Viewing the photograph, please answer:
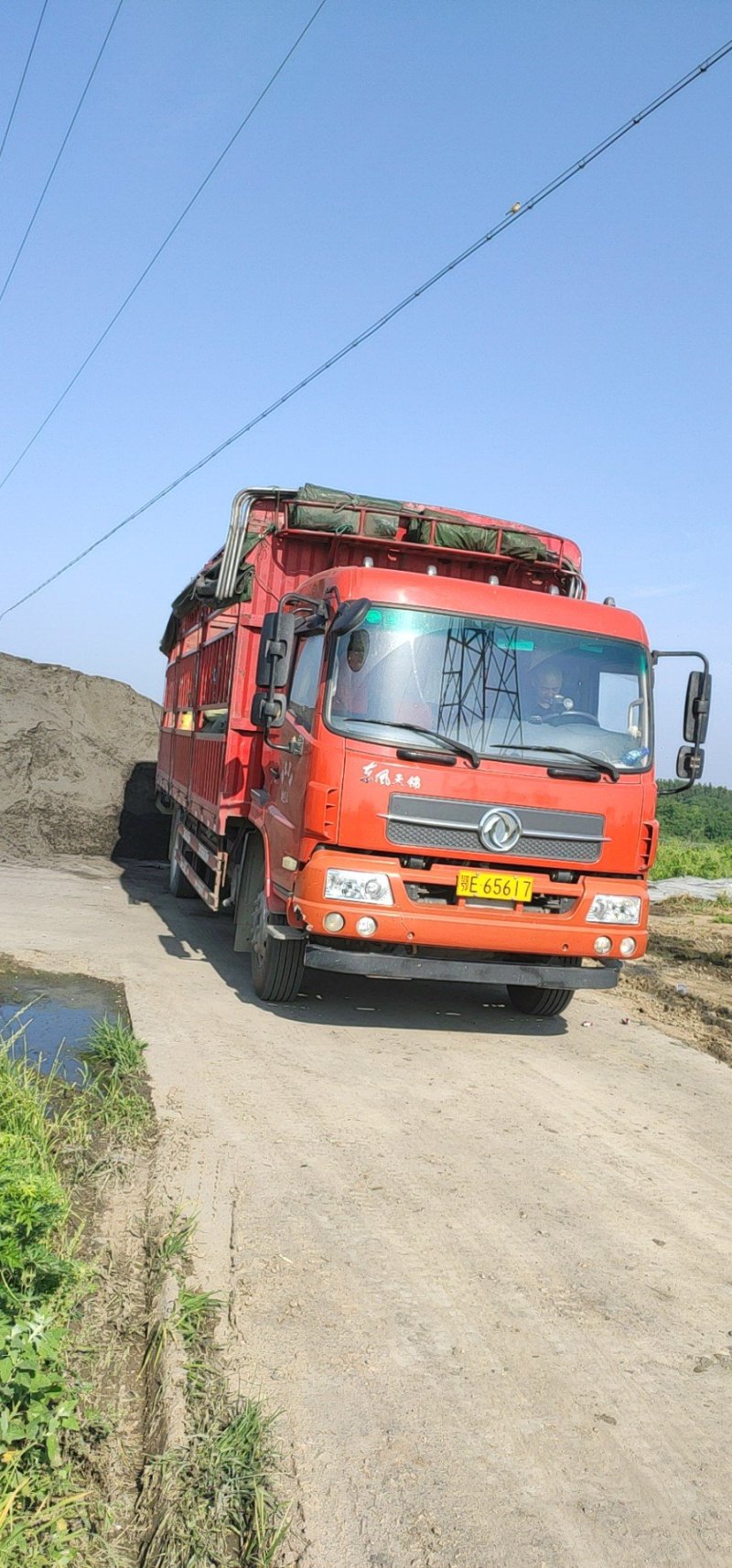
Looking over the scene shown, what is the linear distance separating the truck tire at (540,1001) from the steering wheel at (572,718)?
5.67 ft

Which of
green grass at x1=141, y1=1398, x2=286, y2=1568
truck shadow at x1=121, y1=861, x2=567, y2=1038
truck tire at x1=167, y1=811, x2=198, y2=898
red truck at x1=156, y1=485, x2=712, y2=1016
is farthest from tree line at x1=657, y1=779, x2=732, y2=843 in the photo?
green grass at x1=141, y1=1398, x2=286, y2=1568

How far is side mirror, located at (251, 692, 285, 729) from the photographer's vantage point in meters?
7.50

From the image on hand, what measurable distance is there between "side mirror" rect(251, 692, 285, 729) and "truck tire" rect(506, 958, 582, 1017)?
7.48 ft

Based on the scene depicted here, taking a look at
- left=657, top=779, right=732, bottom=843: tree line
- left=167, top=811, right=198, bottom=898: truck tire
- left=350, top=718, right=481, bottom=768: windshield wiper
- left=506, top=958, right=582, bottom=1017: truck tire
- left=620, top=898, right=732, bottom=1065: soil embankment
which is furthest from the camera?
left=657, top=779, right=732, bottom=843: tree line

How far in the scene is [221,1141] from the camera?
5.02 m

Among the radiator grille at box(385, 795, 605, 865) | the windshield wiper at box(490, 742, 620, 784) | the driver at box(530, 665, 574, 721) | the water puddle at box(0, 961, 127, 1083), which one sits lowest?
the water puddle at box(0, 961, 127, 1083)

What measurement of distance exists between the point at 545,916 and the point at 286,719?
6.61ft

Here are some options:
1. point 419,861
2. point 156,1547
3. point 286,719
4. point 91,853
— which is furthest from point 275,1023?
point 91,853

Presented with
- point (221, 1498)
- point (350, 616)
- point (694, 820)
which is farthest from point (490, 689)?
point (694, 820)

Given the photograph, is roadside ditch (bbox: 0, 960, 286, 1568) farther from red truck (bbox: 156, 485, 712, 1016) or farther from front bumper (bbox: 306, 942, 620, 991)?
red truck (bbox: 156, 485, 712, 1016)

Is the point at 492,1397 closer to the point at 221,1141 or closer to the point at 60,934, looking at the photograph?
the point at 221,1141

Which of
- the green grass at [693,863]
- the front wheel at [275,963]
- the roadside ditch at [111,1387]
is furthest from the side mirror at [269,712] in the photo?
the green grass at [693,863]

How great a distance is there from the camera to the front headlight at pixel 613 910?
7051 mm

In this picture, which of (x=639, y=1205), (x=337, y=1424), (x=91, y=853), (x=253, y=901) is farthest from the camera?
(x=91, y=853)
